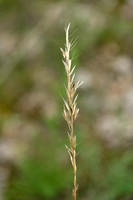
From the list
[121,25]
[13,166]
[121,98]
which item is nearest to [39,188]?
[13,166]

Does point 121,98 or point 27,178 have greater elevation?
point 121,98

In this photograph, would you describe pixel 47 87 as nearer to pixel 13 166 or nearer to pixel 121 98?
pixel 121 98

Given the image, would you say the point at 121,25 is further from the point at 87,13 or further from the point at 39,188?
the point at 39,188

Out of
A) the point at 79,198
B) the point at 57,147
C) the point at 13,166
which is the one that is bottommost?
the point at 13,166

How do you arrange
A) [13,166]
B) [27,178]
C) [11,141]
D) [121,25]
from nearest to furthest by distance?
[27,178] < [13,166] < [11,141] < [121,25]

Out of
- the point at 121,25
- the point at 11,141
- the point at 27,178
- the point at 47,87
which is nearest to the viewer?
the point at 27,178

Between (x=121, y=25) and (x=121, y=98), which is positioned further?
(x=121, y=25)
